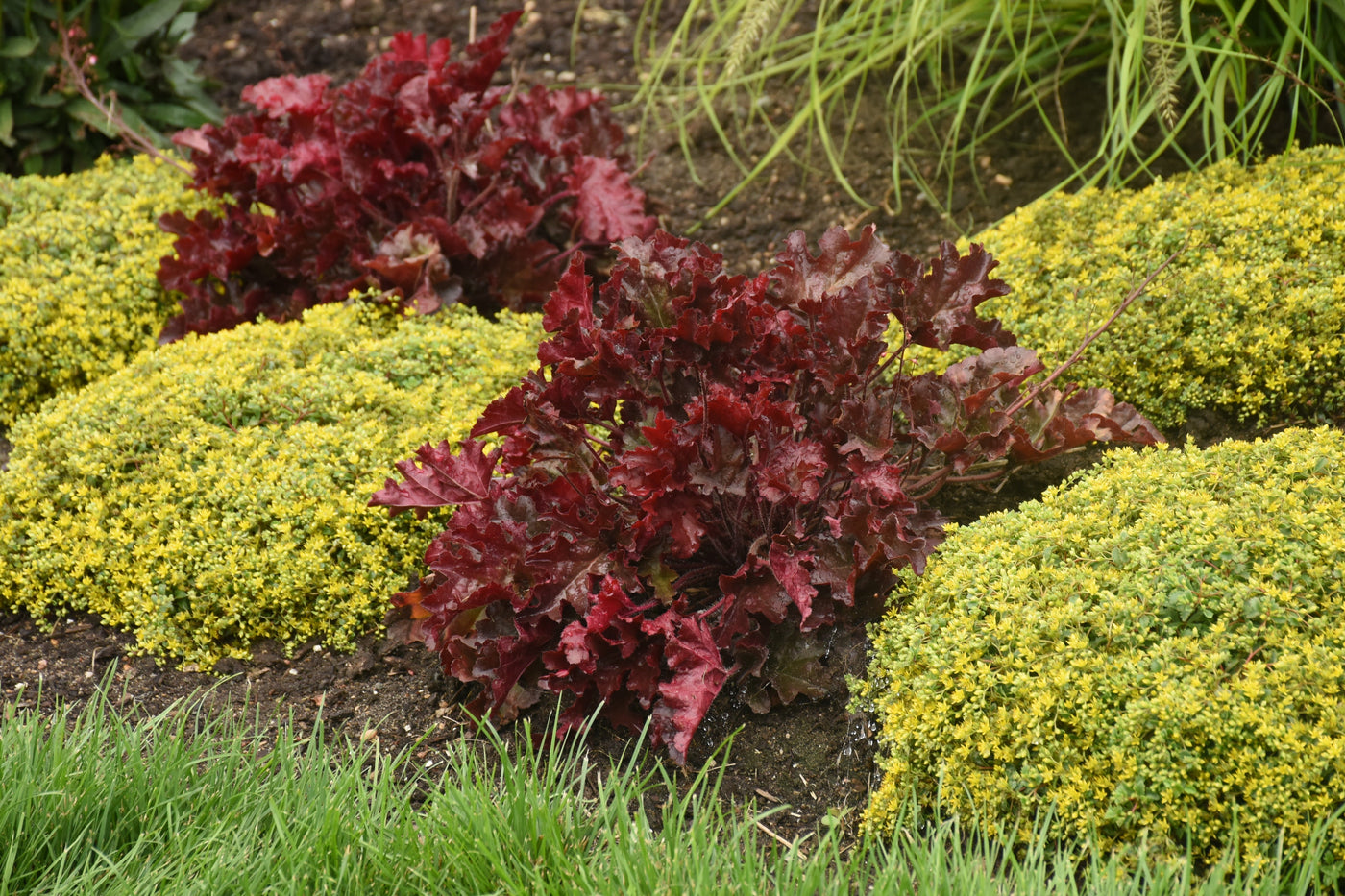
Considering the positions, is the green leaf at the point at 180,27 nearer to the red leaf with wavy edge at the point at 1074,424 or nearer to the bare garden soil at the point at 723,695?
the bare garden soil at the point at 723,695

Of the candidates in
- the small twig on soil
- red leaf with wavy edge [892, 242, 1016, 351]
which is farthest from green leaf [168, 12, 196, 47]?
the small twig on soil

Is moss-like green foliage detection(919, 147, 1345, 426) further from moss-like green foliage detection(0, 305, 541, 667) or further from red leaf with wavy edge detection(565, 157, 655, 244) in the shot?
moss-like green foliage detection(0, 305, 541, 667)

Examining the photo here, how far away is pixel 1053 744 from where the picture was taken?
2.10m

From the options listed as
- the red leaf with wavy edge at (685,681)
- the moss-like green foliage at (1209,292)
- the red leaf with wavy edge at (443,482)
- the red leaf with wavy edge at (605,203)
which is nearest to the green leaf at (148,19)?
the red leaf with wavy edge at (605,203)

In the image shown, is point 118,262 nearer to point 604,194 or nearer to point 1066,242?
point 604,194

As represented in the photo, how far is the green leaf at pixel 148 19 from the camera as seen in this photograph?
506 centimetres

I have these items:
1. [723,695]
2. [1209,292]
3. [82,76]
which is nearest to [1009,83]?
[1209,292]

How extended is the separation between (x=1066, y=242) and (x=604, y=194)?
169cm

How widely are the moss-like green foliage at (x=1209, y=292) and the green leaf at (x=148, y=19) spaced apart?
161 inches

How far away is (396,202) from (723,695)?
94.9 inches

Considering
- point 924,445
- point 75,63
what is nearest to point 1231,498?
point 924,445

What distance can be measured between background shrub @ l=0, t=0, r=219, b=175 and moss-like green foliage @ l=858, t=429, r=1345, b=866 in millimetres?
4338

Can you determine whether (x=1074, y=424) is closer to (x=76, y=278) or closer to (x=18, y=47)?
(x=76, y=278)

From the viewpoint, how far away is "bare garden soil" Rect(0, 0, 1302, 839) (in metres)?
2.50
